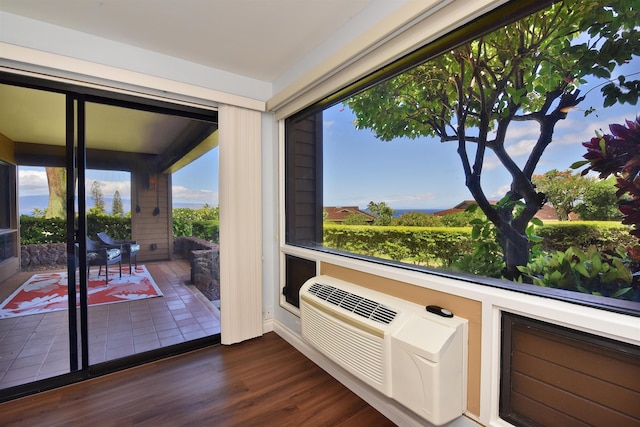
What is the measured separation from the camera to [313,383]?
6.77ft

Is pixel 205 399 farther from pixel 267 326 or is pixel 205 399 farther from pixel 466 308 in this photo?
pixel 466 308

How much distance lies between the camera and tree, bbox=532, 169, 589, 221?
1.10 m

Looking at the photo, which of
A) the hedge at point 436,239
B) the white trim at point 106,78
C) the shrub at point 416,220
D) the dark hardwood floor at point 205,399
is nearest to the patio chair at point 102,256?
the dark hardwood floor at point 205,399

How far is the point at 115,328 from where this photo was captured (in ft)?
7.71

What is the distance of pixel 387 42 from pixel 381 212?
102 cm

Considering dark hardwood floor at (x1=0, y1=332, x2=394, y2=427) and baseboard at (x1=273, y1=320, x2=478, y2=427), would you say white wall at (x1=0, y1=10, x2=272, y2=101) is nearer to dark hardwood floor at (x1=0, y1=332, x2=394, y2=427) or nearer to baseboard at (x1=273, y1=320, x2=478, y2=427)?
dark hardwood floor at (x1=0, y1=332, x2=394, y2=427)

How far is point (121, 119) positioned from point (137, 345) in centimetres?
185

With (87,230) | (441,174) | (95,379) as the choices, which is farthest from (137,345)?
(441,174)

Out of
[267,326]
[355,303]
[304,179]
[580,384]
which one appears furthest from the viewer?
[267,326]

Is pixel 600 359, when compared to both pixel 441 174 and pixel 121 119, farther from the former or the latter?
pixel 121 119

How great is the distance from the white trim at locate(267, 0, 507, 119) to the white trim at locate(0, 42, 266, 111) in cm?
73

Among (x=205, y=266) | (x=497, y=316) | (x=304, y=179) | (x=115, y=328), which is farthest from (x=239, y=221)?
(x=497, y=316)

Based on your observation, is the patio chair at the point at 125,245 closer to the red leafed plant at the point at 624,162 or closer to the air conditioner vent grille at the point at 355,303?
the air conditioner vent grille at the point at 355,303

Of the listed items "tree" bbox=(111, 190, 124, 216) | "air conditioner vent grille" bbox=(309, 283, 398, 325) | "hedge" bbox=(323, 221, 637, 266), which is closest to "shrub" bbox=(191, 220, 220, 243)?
"tree" bbox=(111, 190, 124, 216)
